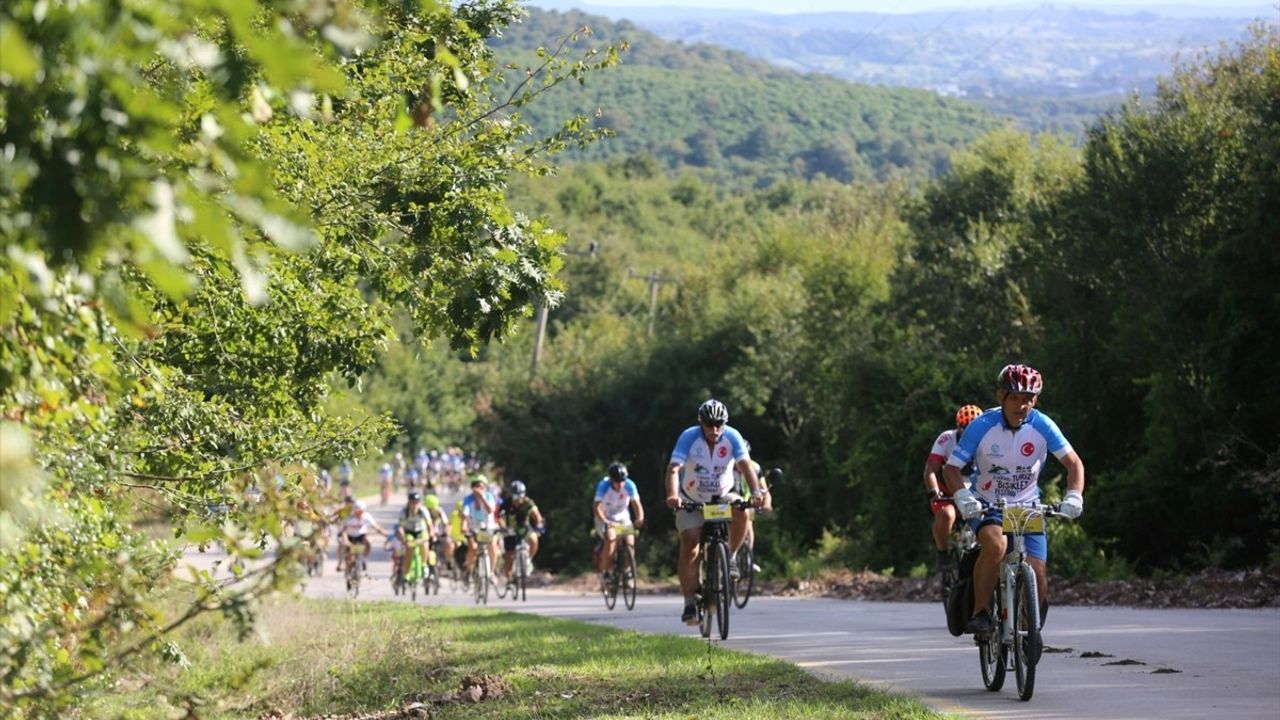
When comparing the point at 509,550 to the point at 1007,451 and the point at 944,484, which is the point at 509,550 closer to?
the point at 944,484

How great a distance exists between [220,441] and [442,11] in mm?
3790

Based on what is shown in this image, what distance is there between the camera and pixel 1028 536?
1081cm

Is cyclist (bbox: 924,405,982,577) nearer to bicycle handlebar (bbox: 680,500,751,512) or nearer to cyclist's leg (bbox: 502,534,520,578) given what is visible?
bicycle handlebar (bbox: 680,500,751,512)

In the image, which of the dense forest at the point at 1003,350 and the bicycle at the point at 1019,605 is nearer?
the bicycle at the point at 1019,605

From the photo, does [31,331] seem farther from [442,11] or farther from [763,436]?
[763,436]

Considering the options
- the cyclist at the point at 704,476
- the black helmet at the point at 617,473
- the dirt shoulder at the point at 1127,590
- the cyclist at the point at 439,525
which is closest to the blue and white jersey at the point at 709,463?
the cyclist at the point at 704,476

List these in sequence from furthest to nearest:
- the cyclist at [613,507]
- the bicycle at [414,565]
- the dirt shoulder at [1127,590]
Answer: the bicycle at [414,565] < the cyclist at [613,507] < the dirt shoulder at [1127,590]

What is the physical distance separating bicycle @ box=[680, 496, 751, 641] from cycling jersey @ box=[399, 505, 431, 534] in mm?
16690

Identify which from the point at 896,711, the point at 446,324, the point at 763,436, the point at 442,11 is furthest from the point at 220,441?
the point at 763,436

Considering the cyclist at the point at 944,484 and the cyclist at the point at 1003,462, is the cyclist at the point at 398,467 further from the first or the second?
the cyclist at the point at 1003,462

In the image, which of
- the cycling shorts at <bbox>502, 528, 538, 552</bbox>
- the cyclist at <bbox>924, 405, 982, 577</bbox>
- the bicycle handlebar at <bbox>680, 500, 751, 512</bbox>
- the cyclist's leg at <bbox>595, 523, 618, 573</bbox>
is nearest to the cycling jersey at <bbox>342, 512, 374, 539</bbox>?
the cycling shorts at <bbox>502, 528, 538, 552</bbox>

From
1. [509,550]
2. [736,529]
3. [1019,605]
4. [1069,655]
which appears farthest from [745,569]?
[1019,605]

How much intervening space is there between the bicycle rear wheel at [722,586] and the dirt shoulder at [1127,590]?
6.26 m

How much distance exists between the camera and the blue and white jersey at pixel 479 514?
96.2 feet
